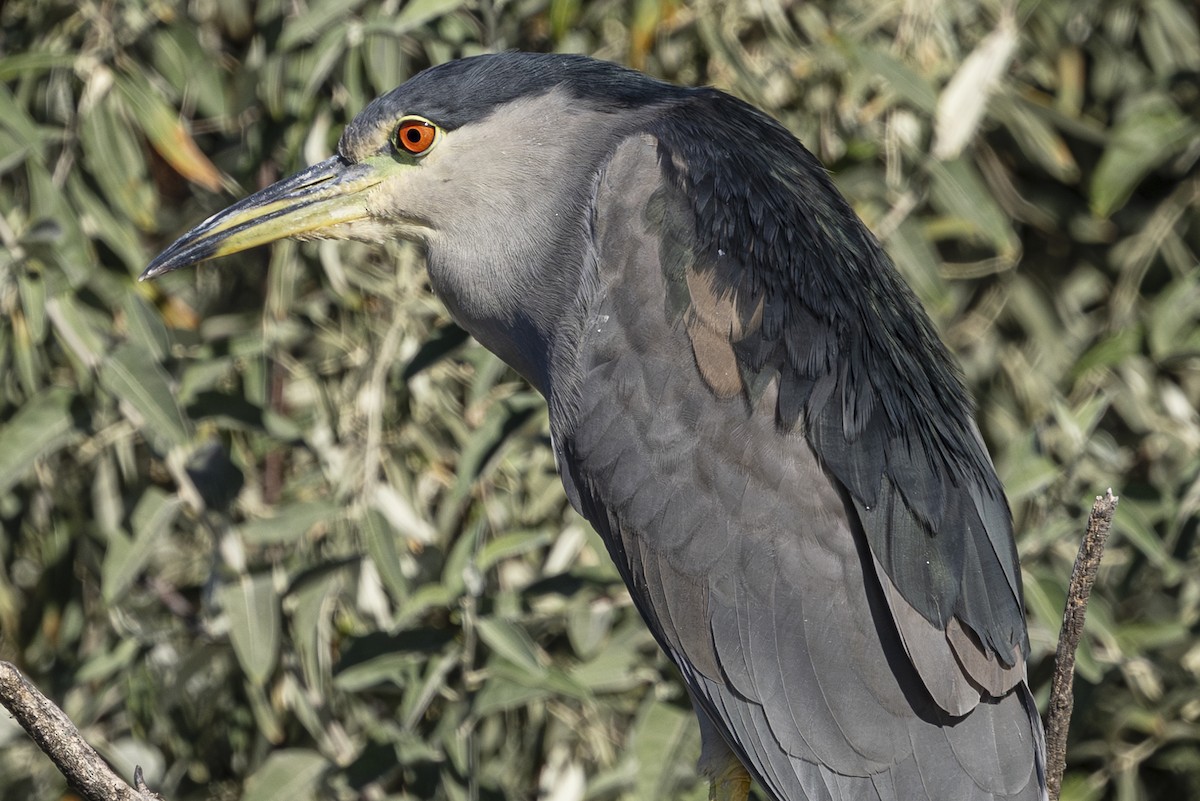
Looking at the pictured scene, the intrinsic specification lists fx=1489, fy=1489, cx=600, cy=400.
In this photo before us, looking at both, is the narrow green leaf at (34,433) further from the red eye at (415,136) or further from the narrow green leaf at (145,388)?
the red eye at (415,136)

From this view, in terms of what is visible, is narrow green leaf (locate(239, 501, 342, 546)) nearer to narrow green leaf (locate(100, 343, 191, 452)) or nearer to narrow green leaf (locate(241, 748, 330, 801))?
narrow green leaf (locate(100, 343, 191, 452))

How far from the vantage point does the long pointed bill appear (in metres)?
2.24


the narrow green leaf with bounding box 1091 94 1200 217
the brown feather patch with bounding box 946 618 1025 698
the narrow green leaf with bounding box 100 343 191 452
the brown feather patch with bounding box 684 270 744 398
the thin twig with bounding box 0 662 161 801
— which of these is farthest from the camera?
the narrow green leaf with bounding box 1091 94 1200 217

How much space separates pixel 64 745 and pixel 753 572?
0.95 meters

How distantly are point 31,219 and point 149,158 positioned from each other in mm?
666

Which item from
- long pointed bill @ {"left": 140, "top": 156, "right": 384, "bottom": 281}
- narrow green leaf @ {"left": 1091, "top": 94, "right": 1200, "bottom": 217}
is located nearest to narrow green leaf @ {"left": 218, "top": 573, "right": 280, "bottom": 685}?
long pointed bill @ {"left": 140, "top": 156, "right": 384, "bottom": 281}

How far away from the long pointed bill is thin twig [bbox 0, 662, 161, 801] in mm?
885

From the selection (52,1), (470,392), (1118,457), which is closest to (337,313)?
(470,392)

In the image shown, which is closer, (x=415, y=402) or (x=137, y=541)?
(x=137, y=541)

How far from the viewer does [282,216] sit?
7.39 ft

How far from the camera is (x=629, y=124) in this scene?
7.29 feet

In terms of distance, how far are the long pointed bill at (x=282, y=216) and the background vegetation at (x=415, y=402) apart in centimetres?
25

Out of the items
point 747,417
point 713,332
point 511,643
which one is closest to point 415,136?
point 713,332

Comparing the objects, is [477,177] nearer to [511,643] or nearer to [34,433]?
[511,643]
